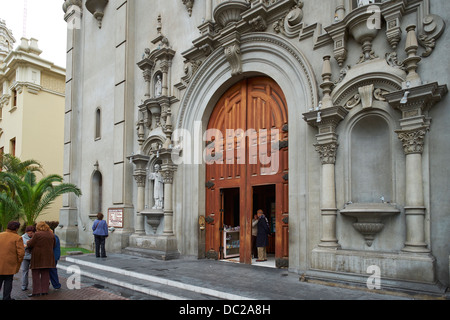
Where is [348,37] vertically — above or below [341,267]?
above

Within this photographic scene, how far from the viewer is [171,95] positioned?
527 inches

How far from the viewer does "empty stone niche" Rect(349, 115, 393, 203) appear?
25.5 ft

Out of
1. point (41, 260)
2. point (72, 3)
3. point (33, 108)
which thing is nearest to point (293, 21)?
point (41, 260)

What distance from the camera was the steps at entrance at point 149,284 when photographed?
290 inches

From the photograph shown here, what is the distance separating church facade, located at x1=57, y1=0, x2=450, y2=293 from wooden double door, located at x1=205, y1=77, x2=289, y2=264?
44 mm

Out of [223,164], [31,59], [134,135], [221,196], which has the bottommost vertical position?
[221,196]

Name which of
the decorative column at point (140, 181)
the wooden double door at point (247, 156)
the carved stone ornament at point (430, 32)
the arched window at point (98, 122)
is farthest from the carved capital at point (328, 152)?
the arched window at point (98, 122)

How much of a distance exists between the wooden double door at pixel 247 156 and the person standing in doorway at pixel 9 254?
5840 mm

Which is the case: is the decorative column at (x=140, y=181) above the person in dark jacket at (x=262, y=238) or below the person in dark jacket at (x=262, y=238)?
above

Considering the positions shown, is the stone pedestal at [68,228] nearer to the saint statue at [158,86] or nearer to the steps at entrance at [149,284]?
the steps at entrance at [149,284]

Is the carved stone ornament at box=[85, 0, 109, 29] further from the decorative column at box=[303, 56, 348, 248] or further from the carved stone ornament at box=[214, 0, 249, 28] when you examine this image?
the decorative column at box=[303, 56, 348, 248]

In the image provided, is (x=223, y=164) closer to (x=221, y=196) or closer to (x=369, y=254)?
(x=221, y=196)

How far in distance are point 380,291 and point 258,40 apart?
23.7 ft

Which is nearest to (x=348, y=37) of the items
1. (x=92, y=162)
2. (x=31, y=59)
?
(x=92, y=162)
